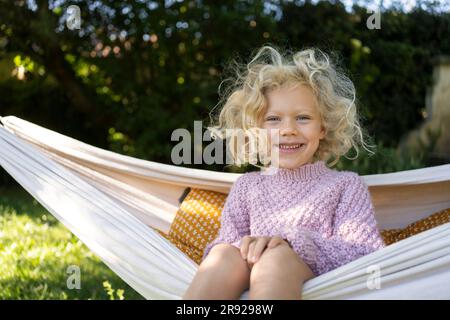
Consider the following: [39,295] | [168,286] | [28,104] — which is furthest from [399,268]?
[28,104]

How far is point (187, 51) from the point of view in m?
5.02

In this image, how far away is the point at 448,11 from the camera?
5262 mm

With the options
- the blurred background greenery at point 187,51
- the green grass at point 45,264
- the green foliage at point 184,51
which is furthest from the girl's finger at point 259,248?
the green foliage at point 184,51

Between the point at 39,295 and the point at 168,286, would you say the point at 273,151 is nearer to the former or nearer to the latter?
the point at 168,286

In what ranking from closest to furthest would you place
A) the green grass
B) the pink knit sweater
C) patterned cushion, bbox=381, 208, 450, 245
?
the pink knit sweater, patterned cushion, bbox=381, 208, 450, 245, the green grass

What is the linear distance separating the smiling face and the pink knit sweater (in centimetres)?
5

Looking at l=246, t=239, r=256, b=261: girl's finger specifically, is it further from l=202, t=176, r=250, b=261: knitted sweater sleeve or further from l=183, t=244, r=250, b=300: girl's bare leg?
l=202, t=176, r=250, b=261: knitted sweater sleeve

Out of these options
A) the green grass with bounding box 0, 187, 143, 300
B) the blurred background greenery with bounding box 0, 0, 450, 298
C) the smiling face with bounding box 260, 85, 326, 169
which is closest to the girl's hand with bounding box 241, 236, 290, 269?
the smiling face with bounding box 260, 85, 326, 169

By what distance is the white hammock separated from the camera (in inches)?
54.6

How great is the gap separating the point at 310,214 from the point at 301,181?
0.14 meters

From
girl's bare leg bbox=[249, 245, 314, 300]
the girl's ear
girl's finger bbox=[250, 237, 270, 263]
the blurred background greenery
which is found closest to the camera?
girl's bare leg bbox=[249, 245, 314, 300]

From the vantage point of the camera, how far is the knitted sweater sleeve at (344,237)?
1520mm

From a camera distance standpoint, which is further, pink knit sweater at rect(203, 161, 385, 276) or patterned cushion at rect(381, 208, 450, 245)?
patterned cushion at rect(381, 208, 450, 245)

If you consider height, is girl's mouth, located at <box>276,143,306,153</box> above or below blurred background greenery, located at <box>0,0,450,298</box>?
below
